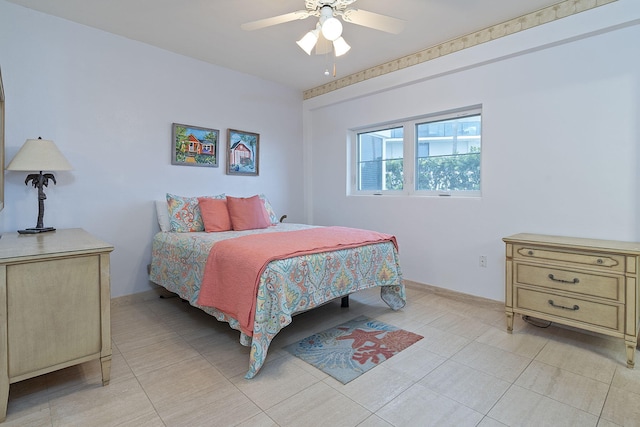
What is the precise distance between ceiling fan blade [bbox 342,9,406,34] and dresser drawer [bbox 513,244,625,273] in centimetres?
179

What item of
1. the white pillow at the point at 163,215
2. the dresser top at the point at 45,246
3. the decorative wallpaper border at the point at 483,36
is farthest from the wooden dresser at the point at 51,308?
→ the decorative wallpaper border at the point at 483,36

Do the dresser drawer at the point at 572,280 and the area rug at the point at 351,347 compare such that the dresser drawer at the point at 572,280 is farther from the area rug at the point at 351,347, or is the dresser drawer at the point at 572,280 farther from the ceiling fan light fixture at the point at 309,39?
the ceiling fan light fixture at the point at 309,39

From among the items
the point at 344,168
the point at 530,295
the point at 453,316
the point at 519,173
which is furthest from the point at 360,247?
the point at 344,168

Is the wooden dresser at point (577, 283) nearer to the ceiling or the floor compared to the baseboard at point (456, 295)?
nearer to the ceiling

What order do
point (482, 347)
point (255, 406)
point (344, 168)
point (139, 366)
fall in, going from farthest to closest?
point (344, 168) < point (482, 347) < point (139, 366) < point (255, 406)

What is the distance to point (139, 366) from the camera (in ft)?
6.48

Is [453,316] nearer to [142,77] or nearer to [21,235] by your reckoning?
[21,235]

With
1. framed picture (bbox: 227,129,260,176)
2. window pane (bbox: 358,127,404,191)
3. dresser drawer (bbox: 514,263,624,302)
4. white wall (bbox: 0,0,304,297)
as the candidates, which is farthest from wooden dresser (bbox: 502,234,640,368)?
white wall (bbox: 0,0,304,297)

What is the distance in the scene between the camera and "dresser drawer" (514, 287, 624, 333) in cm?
199

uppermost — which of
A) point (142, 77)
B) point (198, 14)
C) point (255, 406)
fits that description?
point (198, 14)

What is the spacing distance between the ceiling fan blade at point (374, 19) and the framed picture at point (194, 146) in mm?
2129

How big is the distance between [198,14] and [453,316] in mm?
3342

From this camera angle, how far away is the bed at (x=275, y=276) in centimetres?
188

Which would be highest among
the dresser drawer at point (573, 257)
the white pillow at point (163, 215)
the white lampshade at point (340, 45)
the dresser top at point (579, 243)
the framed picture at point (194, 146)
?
the white lampshade at point (340, 45)
